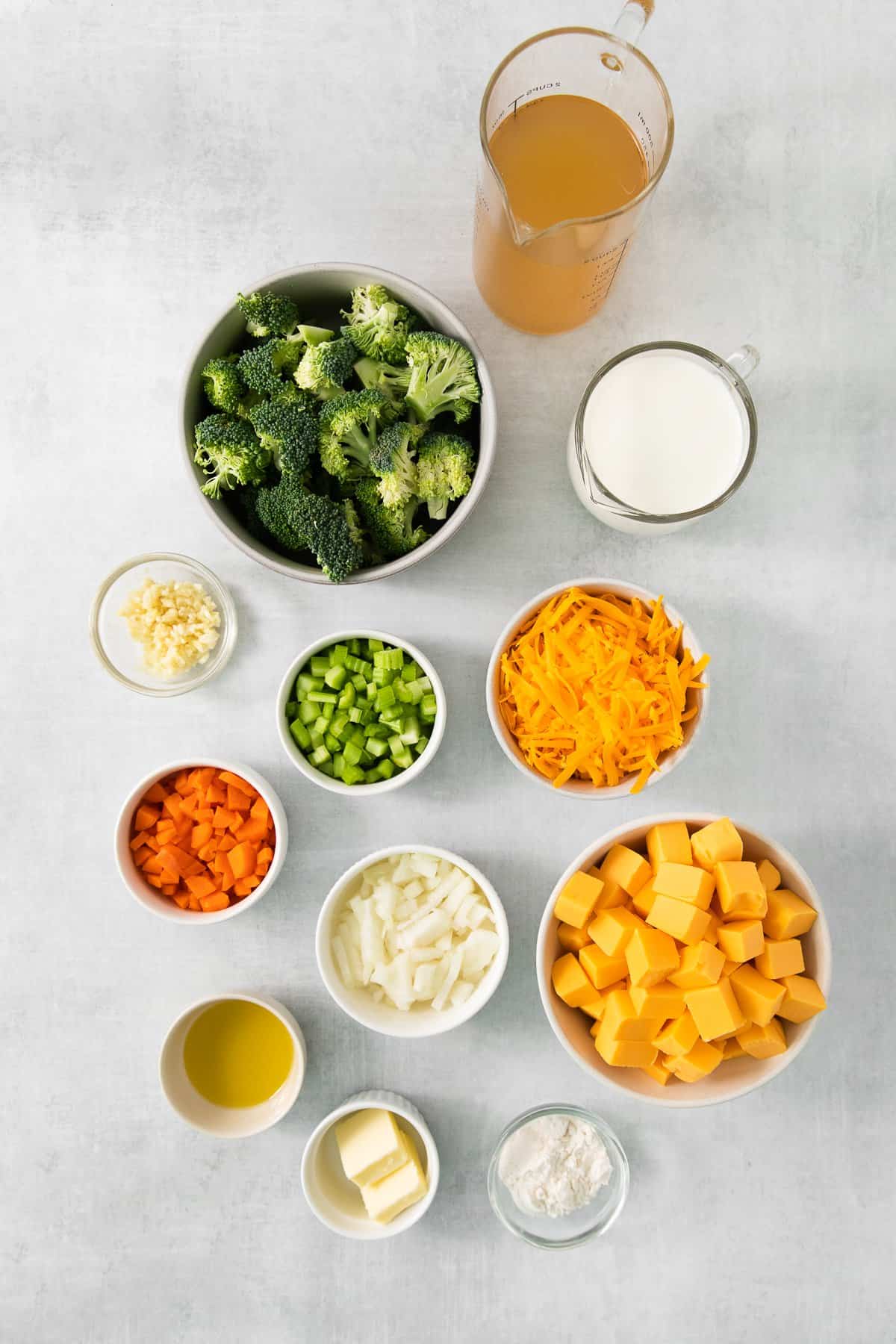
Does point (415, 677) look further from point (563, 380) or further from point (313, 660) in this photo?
point (563, 380)

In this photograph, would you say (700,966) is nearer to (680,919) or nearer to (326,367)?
(680,919)

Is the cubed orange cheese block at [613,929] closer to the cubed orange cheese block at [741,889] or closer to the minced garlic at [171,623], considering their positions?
the cubed orange cheese block at [741,889]

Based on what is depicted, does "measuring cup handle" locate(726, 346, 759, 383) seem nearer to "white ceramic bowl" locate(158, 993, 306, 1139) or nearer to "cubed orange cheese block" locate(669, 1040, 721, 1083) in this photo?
"cubed orange cheese block" locate(669, 1040, 721, 1083)

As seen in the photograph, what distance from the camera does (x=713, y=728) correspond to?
184cm

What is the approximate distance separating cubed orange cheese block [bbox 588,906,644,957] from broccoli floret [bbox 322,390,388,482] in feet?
2.88

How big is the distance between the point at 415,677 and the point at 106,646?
0.62 m

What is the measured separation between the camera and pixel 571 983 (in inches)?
61.7

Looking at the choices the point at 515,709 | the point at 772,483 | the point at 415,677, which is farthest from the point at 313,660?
the point at 772,483

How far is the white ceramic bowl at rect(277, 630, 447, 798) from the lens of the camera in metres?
1.67

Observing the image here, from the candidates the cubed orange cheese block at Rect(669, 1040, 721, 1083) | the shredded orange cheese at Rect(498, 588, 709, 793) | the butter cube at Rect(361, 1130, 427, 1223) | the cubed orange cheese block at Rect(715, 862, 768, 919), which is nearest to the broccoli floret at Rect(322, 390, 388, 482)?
the shredded orange cheese at Rect(498, 588, 709, 793)

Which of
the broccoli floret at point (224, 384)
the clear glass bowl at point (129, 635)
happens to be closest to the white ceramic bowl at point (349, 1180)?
the clear glass bowl at point (129, 635)

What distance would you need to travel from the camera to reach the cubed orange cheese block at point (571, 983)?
1.56 metres

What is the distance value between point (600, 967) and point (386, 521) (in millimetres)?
850

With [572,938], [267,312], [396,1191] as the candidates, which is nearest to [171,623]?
[267,312]
